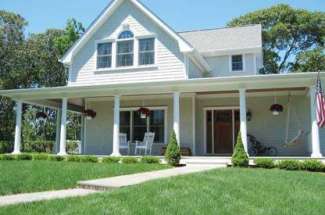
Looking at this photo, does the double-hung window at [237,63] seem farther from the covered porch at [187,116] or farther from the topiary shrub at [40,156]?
the topiary shrub at [40,156]

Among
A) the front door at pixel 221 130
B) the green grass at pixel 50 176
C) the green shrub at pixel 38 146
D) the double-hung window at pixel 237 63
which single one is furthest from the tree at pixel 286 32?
the green grass at pixel 50 176

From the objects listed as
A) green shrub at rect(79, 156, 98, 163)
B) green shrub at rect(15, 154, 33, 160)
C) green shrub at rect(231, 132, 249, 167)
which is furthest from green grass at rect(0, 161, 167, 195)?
green shrub at rect(15, 154, 33, 160)

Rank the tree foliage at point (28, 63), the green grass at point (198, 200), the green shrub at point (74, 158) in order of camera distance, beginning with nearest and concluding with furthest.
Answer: the green grass at point (198, 200), the green shrub at point (74, 158), the tree foliage at point (28, 63)

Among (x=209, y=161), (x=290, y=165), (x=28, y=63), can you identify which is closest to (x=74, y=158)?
(x=209, y=161)

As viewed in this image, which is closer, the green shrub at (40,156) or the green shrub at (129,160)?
the green shrub at (129,160)

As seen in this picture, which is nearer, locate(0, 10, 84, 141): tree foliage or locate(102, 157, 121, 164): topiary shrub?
locate(102, 157, 121, 164): topiary shrub

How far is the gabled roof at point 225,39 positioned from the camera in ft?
60.9

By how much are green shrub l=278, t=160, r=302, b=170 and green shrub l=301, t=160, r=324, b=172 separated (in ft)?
0.40

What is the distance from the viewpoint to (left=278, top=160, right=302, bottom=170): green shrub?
11388 mm

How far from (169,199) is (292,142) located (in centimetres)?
980

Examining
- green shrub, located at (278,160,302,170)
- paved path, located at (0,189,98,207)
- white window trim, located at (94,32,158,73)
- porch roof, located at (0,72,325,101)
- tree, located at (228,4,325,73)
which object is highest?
tree, located at (228,4,325,73)

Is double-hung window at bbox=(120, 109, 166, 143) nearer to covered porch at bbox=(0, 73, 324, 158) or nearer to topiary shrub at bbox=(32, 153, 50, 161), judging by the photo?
covered porch at bbox=(0, 73, 324, 158)

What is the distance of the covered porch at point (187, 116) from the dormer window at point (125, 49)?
161 cm

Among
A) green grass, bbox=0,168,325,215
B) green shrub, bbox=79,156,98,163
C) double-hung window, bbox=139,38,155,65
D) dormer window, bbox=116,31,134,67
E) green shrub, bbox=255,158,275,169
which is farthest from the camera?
dormer window, bbox=116,31,134,67
